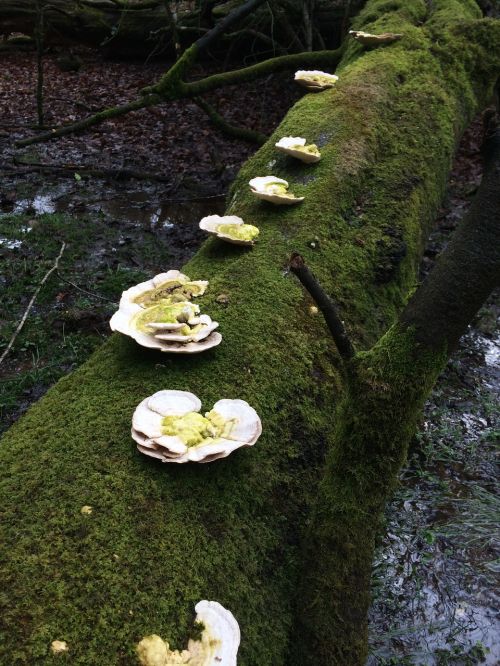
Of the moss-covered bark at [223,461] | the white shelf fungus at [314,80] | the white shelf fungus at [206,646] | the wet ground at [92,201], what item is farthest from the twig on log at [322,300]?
the white shelf fungus at [314,80]

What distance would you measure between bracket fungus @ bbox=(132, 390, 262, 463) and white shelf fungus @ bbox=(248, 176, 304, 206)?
1.69 meters

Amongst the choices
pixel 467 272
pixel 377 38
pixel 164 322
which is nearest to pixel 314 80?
pixel 377 38

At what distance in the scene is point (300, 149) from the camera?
367cm

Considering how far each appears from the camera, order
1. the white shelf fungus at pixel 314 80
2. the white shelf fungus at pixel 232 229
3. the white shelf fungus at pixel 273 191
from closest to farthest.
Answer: the white shelf fungus at pixel 232 229 < the white shelf fungus at pixel 273 191 < the white shelf fungus at pixel 314 80

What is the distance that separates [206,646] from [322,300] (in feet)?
3.48

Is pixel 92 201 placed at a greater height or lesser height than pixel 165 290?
lesser

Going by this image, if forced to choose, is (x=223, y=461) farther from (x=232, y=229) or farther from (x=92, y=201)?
(x=92, y=201)

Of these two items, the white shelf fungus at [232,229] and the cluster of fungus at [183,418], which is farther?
the white shelf fungus at [232,229]

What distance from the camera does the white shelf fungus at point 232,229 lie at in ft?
9.77

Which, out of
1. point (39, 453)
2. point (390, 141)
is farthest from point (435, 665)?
point (390, 141)

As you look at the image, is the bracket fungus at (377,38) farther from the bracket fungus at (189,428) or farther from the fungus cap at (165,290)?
the bracket fungus at (189,428)

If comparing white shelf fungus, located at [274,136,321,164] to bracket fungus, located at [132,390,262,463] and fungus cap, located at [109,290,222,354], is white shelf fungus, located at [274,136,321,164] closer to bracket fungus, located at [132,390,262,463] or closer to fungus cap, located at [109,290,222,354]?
fungus cap, located at [109,290,222,354]

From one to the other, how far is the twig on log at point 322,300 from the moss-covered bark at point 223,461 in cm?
11

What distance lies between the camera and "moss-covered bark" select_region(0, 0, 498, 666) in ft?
4.82
